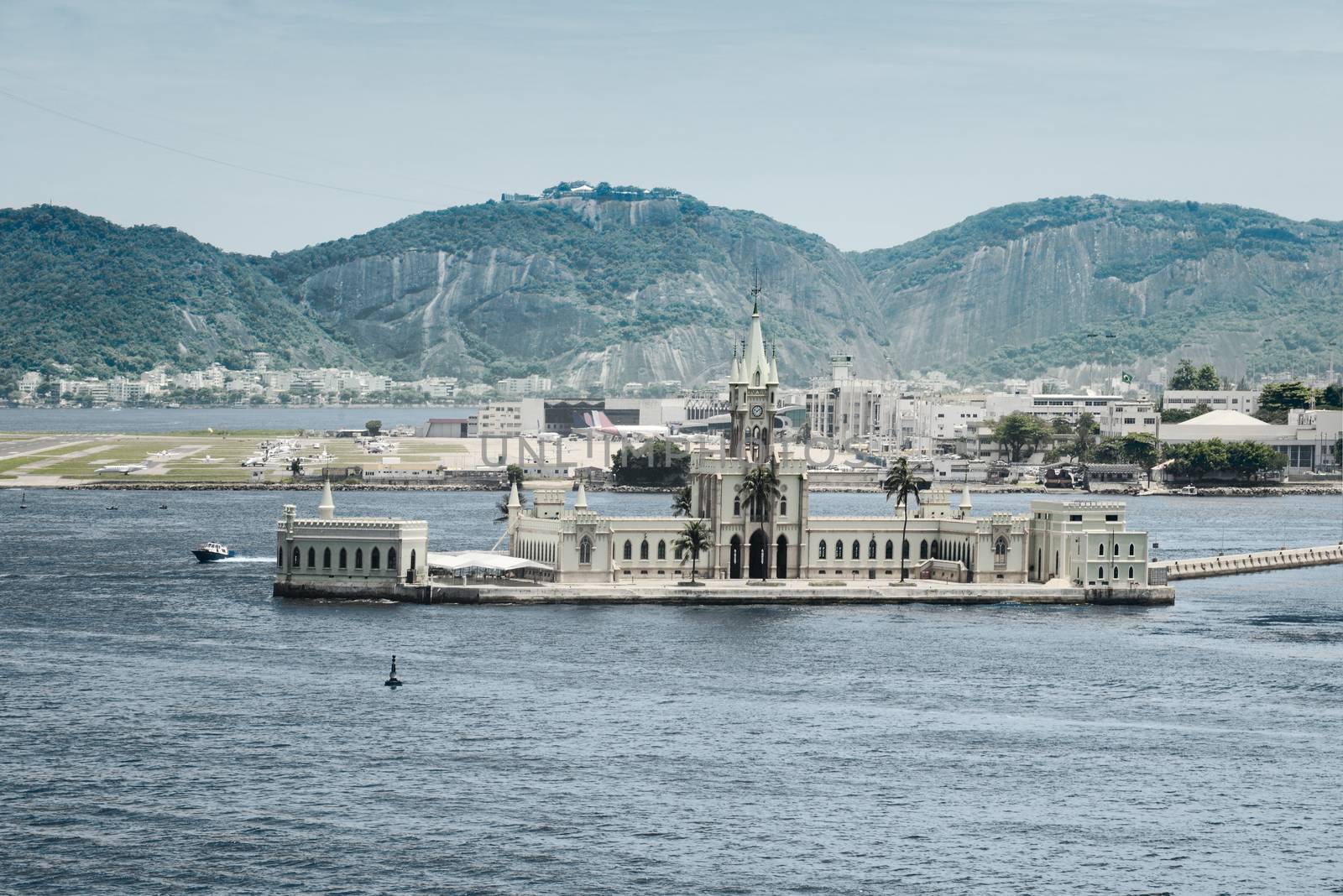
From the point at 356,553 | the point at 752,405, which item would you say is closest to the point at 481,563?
the point at 356,553

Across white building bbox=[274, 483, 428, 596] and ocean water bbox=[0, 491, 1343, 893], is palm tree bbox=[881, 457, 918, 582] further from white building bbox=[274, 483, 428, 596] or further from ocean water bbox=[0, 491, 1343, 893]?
white building bbox=[274, 483, 428, 596]

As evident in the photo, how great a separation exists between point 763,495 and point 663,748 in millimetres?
36717

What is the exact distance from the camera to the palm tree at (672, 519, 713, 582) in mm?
98619

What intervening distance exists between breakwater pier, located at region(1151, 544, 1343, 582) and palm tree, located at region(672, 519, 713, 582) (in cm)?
2443

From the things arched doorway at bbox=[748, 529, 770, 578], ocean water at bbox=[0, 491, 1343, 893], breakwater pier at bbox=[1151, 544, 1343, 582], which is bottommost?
ocean water at bbox=[0, 491, 1343, 893]

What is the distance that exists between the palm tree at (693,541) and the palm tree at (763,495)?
2323mm

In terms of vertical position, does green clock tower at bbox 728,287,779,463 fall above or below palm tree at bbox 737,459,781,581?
above

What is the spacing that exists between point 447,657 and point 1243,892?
119 feet

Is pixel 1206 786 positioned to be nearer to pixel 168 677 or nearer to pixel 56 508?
pixel 168 677

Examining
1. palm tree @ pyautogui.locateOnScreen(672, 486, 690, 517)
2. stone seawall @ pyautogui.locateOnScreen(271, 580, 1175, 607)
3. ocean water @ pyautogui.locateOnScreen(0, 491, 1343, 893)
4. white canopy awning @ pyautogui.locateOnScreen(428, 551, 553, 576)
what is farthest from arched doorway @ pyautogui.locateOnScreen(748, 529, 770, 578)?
white canopy awning @ pyautogui.locateOnScreen(428, 551, 553, 576)

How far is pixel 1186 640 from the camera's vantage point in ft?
295

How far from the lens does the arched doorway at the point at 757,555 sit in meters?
Result: 102

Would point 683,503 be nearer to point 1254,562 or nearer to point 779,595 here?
point 779,595

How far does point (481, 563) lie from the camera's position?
99.1m
